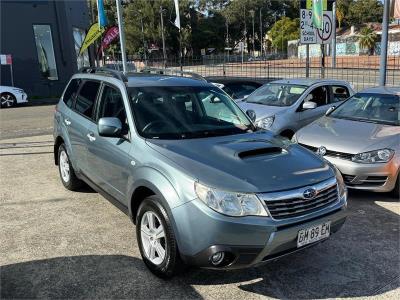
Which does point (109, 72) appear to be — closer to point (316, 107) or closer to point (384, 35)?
point (316, 107)

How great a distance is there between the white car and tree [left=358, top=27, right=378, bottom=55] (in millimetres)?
58641

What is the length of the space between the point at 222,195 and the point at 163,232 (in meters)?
0.65

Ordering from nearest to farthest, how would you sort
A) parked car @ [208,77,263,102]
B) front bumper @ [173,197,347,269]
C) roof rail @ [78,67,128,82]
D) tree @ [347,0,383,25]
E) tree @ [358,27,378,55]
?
1. front bumper @ [173,197,347,269]
2. roof rail @ [78,67,128,82]
3. parked car @ [208,77,263,102]
4. tree @ [358,27,378,55]
5. tree @ [347,0,383,25]

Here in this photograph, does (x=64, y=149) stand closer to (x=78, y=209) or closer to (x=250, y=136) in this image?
(x=78, y=209)

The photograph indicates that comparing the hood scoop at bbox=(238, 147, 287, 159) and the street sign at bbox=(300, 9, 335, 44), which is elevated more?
the street sign at bbox=(300, 9, 335, 44)

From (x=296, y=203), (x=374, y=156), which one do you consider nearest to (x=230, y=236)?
(x=296, y=203)

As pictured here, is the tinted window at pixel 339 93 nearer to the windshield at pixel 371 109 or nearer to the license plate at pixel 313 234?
the windshield at pixel 371 109

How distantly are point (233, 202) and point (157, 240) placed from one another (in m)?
0.84

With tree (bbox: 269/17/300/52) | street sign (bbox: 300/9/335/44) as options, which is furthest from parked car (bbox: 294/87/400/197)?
tree (bbox: 269/17/300/52)

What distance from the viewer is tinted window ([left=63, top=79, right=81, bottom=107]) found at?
607 cm

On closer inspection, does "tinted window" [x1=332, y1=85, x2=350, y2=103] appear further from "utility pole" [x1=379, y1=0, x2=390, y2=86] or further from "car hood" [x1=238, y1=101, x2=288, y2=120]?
"utility pole" [x1=379, y1=0, x2=390, y2=86]

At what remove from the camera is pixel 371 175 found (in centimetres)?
588

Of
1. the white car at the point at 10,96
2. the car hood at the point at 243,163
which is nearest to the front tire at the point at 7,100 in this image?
the white car at the point at 10,96

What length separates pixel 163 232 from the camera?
365 centimetres
